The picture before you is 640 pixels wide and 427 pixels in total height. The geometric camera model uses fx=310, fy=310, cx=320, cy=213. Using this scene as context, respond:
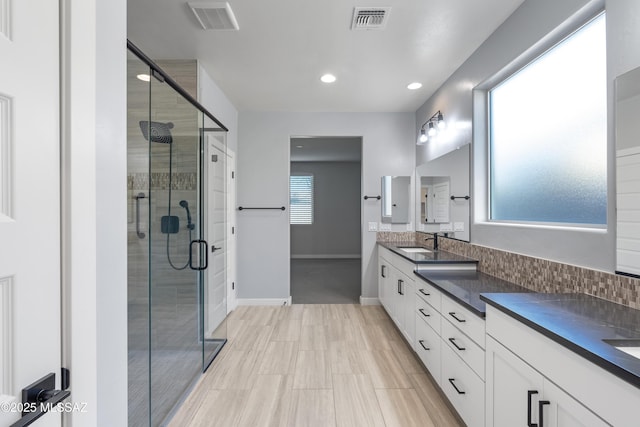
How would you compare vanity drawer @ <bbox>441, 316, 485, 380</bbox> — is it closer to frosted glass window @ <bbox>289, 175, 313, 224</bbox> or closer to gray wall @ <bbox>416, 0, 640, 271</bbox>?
gray wall @ <bbox>416, 0, 640, 271</bbox>

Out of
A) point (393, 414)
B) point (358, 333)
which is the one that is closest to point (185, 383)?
point (393, 414)

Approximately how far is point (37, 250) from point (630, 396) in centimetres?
148

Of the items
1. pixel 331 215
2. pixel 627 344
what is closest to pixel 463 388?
pixel 627 344

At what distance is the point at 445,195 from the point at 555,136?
1.38m

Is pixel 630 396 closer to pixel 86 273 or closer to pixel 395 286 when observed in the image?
pixel 86 273

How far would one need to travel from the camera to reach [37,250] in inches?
26.9

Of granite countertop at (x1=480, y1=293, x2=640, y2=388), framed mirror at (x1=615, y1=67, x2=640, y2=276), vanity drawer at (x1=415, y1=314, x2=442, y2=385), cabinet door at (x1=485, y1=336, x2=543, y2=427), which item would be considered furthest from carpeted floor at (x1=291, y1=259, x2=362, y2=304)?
framed mirror at (x1=615, y1=67, x2=640, y2=276)

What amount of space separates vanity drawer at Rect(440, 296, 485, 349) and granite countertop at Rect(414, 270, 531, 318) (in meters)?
0.04

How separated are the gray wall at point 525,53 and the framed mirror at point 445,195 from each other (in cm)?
14

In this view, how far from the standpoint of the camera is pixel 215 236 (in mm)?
2889

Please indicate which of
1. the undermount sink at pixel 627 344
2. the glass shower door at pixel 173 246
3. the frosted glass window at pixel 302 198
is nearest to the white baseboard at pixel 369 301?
the glass shower door at pixel 173 246

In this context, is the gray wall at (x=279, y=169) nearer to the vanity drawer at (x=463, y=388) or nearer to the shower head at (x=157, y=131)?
the shower head at (x=157, y=131)

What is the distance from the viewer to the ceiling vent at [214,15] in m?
2.02

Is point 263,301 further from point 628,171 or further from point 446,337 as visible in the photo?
point 628,171
